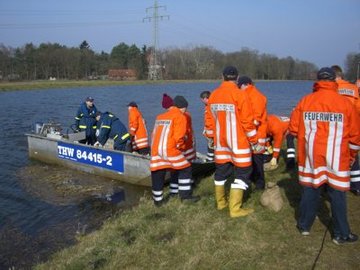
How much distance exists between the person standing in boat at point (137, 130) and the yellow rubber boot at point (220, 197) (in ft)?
15.4

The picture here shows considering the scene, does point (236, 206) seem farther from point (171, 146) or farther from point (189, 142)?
point (189, 142)

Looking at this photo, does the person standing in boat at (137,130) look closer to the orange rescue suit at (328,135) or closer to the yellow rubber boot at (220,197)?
the yellow rubber boot at (220,197)

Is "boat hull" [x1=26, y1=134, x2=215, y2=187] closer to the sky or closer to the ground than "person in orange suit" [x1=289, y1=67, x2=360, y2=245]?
closer to the ground

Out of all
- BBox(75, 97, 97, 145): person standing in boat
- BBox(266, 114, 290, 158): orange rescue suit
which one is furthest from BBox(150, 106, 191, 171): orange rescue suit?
BBox(75, 97, 97, 145): person standing in boat

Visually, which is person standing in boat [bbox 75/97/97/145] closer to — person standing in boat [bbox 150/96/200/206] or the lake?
the lake

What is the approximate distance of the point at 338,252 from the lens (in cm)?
490

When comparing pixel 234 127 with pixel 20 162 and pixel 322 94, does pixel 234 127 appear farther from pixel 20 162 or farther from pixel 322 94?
pixel 20 162

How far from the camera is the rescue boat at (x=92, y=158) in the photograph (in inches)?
408

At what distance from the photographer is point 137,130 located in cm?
1084

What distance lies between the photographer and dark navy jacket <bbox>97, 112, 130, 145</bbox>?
431 inches

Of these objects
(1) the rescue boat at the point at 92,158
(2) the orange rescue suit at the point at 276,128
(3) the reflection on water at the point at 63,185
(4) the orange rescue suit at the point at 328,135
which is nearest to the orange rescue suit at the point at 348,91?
(2) the orange rescue suit at the point at 276,128

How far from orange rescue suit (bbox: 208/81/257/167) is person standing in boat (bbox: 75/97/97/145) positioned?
7617 mm

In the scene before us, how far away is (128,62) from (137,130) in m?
101

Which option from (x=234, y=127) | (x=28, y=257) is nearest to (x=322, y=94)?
(x=234, y=127)
